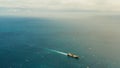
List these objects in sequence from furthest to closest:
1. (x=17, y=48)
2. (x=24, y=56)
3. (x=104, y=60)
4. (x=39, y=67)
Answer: (x=17, y=48)
(x=24, y=56)
(x=104, y=60)
(x=39, y=67)

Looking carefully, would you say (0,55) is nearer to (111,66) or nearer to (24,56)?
(24,56)

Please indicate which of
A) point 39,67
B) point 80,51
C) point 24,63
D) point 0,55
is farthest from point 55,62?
point 0,55

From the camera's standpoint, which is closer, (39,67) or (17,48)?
(39,67)

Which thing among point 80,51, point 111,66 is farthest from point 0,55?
point 111,66

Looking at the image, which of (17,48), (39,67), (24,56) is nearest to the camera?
(39,67)

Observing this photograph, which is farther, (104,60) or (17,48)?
(17,48)

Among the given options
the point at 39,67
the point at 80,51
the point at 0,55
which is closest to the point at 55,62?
the point at 39,67

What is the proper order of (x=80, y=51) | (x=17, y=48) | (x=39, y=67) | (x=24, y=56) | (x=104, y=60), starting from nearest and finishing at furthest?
(x=39, y=67) < (x=104, y=60) < (x=24, y=56) < (x=80, y=51) < (x=17, y=48)

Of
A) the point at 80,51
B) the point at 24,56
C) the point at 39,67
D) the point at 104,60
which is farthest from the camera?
the point at 80,51

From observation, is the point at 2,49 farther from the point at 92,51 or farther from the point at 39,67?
the point at 92,51
